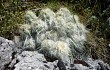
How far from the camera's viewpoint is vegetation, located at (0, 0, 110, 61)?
334 cm

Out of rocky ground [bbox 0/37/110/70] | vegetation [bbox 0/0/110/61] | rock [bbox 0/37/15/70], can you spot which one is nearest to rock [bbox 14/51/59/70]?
rocky ground [bbox 0/37/110/70]

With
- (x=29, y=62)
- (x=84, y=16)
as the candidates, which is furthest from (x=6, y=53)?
(x=84, y=16)

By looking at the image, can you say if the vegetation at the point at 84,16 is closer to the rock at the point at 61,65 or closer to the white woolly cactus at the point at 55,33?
the white woolly cactus at the point at 55,33

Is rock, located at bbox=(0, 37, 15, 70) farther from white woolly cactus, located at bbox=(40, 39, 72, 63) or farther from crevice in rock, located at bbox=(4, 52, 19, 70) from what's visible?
white woolly cactus, located at bbox=(40, 39, 72, 63)

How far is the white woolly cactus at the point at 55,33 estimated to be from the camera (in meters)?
2.92

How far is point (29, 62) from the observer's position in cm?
258

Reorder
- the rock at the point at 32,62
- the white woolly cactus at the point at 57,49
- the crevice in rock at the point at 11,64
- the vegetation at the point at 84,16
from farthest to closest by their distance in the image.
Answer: the vegetation at the point at 84,16
the white woolly cactus at the point at 57,49
the crevice in rock at the point at 11,64
the rock at the point at 32,62

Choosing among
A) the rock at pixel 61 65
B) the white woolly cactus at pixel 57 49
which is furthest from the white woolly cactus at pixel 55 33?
the rock at pixel 61 65

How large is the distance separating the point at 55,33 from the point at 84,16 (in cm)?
92

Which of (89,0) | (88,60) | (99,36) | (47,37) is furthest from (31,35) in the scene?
(89,0)

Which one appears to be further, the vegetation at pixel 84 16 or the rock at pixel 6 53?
the vegetation at pixel 84 16

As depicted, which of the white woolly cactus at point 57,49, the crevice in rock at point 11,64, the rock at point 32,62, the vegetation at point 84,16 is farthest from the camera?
the vegetation at point 84,16

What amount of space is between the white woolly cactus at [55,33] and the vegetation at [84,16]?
19cm

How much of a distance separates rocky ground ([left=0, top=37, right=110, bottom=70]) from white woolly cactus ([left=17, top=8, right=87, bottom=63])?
0.50 feet
